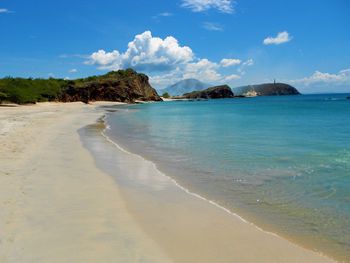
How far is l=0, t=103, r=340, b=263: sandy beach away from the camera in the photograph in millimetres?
6137

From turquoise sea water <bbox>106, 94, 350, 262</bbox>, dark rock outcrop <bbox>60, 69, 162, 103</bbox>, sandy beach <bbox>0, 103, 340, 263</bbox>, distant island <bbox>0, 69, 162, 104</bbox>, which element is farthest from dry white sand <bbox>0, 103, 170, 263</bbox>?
dark rock outcrop <bbox>60, 69, 162, 103</bbox>

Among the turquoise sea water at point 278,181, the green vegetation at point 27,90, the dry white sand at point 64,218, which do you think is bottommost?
the turquoise sea water at point 278,181

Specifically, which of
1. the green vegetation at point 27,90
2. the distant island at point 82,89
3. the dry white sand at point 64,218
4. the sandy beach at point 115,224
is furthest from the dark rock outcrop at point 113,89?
the sandy beach at point 115,224

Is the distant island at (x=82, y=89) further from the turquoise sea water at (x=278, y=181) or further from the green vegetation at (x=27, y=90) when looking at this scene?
the turquoise sea water at (x=278, y=181)

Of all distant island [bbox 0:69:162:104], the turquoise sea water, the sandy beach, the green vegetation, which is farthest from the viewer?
distant island [bbox 0:69:162:104]

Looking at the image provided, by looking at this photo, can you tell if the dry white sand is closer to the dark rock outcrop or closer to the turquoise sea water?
the turquoise sea water

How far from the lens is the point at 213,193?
35.0 feet

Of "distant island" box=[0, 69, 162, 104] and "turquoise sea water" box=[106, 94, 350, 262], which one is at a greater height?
"distant island" box=[0, 69, 162, 104]

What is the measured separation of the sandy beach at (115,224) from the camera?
614 cm

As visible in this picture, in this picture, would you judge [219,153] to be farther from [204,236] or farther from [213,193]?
[204,236]

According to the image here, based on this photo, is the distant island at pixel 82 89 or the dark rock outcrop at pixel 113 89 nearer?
the distant island at pixel 82 89

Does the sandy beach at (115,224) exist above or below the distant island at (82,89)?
below

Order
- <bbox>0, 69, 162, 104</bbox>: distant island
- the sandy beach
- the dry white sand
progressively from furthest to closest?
<bbox>0, 69, 162, 104</bbox>: distant island
the sandy beach
the dry white sand

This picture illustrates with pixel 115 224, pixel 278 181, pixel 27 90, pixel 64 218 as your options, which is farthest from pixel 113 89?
pixel 115 224
